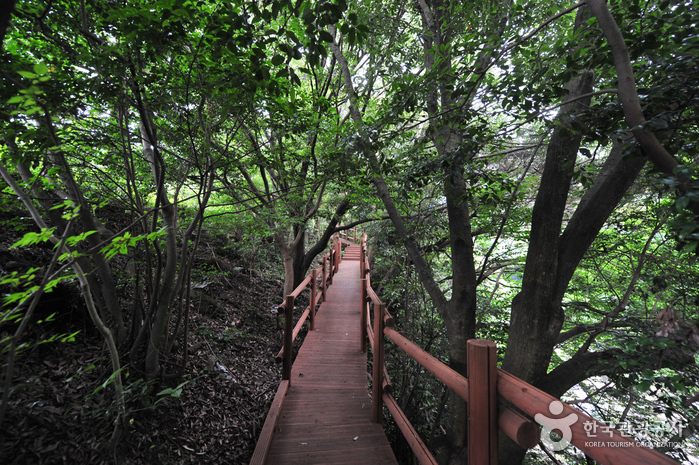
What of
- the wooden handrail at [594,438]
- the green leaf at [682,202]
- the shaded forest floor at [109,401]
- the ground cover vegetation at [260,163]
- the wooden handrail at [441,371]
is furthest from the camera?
the shaded forest floor at [109,401]

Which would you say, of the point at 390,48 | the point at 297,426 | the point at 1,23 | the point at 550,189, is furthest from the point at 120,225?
the point at 550,189

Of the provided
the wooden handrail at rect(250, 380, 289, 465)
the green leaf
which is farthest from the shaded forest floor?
the green leaf

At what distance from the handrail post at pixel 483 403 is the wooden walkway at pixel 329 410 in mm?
1525

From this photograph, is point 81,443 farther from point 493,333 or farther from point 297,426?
point 493,333

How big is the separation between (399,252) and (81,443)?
5.19m

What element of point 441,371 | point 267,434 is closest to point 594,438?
point 441,371

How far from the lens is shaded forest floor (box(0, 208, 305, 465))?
216 centimetres

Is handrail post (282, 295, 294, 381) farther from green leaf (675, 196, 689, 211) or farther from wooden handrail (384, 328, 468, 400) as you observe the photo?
green leaf (675, 196, 689, 211)

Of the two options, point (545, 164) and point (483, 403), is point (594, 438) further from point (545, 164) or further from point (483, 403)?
point (545, 164)

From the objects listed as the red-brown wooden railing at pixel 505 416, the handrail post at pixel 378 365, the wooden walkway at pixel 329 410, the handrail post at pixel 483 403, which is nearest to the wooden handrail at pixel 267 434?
the wooden walkway at pixel 329 410

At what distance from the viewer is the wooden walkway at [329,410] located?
2.51 meters

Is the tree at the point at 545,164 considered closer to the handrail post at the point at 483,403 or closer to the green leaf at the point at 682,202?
the green leaf at the point at 682,202

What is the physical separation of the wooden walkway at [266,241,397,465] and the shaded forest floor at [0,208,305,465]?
88cm

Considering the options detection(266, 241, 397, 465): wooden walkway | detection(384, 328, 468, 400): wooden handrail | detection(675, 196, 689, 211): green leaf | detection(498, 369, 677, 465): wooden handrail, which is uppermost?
detection(675, 196, 689, 211): green leaf
